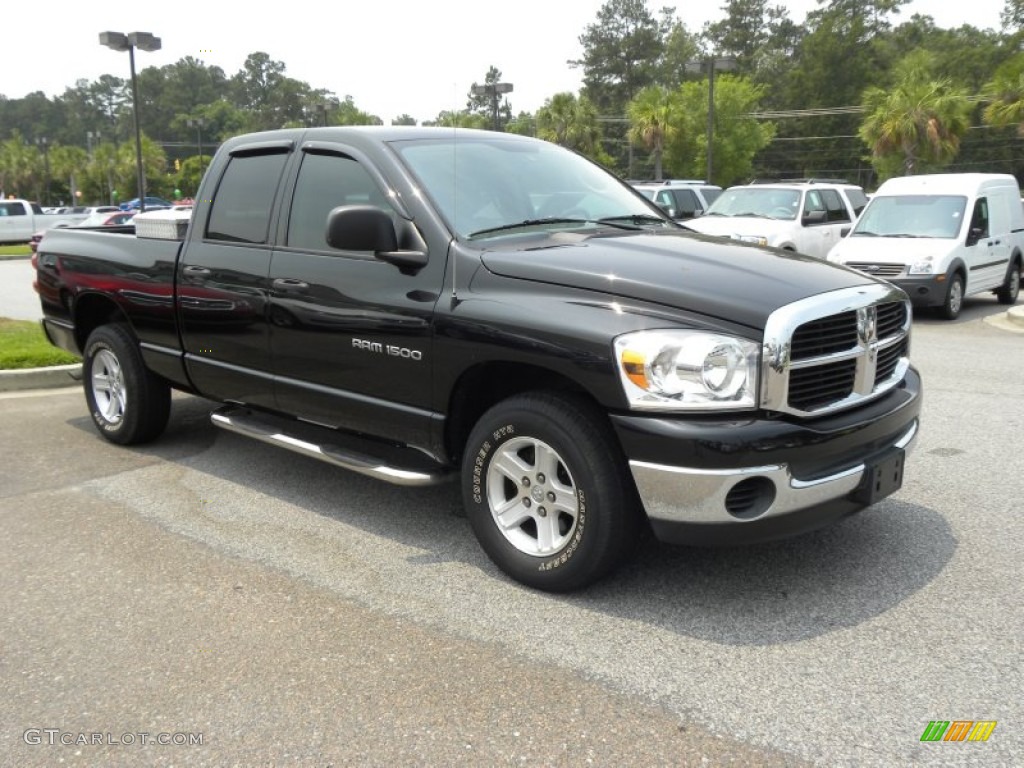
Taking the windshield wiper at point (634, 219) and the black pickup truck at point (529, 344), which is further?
the windshield wiper at point (634, 219)

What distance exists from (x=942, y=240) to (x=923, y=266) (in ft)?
2.64

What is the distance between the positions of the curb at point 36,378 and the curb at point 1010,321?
10.8 metres

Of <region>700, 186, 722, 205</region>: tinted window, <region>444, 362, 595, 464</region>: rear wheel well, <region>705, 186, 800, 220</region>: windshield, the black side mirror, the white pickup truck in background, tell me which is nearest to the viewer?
<region>444, 362, 595, 464</region>: rear wheel well

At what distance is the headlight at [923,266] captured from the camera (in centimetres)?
1237

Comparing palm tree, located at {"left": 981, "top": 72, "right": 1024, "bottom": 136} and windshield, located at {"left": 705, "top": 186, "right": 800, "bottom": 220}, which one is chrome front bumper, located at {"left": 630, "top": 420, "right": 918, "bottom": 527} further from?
palm tree, located at {"left": 981, "top": 72, "right": 1024, "bottom": 136}

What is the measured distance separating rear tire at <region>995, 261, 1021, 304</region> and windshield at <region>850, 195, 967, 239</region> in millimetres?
1689

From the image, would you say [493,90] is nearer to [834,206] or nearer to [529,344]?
[834,206]

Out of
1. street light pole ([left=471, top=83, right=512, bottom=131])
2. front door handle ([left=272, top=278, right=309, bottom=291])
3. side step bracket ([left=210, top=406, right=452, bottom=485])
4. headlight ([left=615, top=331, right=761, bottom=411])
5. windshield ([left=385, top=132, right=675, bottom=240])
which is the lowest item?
side step bracket ([left=210, top=406, right=452, bottom=485])

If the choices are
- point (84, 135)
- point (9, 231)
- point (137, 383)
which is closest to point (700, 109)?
point (9, 231)

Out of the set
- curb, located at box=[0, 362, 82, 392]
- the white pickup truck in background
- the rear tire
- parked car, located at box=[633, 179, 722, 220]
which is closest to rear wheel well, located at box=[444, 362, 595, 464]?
curb, located at box=[0, 362, 82, 392]

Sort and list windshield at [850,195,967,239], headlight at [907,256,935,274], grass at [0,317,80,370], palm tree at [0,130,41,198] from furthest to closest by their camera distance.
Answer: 1. palm tree at [0,130,41,198]
2. windshield at [850,195,967,239]
3. headlight at [907,256,935,274]
4. grass at [0,317,80,370]

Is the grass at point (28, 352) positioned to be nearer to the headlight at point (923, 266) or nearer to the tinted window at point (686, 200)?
the headlight at point (923, 266)

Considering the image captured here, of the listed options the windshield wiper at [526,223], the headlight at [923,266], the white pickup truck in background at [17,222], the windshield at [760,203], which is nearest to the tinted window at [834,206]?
the windshield at [760,203]

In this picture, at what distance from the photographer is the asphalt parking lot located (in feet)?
9.55
